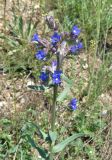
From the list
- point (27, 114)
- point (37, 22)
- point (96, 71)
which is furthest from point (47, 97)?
point (37, 22)

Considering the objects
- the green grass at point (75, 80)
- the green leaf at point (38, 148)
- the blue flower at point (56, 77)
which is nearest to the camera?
the blue flower at point (56, 77)

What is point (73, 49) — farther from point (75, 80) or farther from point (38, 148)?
point (75, 80)

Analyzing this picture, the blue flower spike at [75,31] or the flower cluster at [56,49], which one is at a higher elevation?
the blue flower spike at [75,31]

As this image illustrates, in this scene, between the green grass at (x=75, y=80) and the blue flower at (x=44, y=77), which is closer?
the blue flower at (x=44, y=77)

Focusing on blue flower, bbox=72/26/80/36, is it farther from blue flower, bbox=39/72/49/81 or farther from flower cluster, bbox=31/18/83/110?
blue flower, bbox=39/72/49/81

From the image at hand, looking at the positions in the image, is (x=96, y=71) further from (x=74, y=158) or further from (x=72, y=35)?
(x=72, y=35)

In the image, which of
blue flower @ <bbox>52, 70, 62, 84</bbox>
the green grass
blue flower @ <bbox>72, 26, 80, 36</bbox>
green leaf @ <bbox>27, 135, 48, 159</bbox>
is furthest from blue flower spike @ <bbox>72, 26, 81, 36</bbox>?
the green grass

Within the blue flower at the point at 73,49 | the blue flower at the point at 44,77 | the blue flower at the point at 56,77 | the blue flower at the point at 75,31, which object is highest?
the blue flower at the point at 75,31

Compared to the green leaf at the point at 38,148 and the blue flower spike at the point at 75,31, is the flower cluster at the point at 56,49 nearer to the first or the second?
the blue flower spike at the point at 75,31

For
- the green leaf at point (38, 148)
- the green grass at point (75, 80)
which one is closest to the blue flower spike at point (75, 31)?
the green leaf at point (38, 148)

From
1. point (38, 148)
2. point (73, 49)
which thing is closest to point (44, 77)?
point (73, 49)
